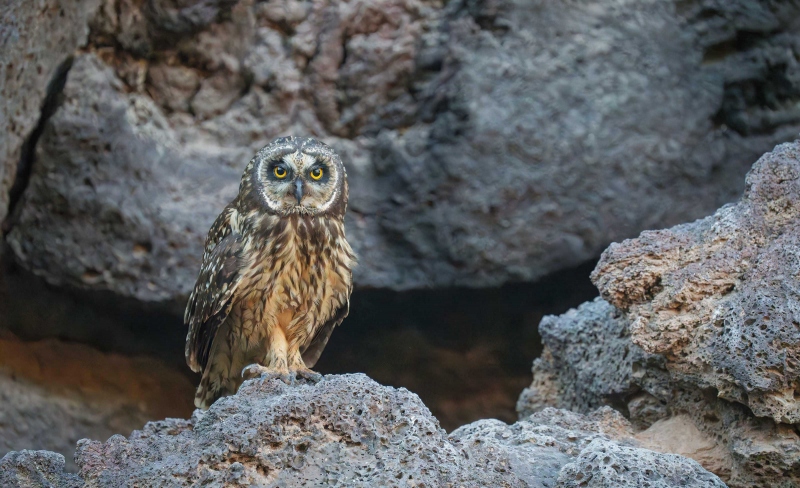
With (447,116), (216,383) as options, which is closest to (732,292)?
(216,383)

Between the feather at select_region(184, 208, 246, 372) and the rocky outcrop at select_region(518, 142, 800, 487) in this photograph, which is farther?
the feather at select_region(184, 208, 246, 372)

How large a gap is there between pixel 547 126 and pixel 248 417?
3.33 m

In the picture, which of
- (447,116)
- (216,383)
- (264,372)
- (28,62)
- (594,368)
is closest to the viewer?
(264,372)

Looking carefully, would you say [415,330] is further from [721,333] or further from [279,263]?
[721,333]

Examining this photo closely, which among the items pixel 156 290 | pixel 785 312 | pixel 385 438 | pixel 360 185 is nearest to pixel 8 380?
pixel 156 290

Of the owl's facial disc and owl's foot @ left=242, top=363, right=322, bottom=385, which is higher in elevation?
the owl's facial disc

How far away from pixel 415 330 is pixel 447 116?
1.41 metres

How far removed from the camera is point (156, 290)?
4961 millimetres

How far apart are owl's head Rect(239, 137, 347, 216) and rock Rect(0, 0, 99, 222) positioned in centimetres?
161

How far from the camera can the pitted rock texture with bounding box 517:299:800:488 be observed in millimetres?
2816

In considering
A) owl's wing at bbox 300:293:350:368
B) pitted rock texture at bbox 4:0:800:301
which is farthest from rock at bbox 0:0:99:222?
owl's wing at bbox 300:293:350:368

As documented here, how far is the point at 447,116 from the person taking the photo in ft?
17.1

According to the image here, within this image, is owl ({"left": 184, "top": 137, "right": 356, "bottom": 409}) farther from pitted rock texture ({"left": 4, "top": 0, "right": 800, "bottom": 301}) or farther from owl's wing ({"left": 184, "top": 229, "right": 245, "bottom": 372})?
pitted rock texture ({"left": 4, "top": 0, "right": 800, "bottom": 301})

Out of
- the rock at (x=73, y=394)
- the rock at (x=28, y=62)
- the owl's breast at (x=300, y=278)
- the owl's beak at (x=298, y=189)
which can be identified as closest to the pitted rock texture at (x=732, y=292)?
the owl's breast at (x=300, y=278)
